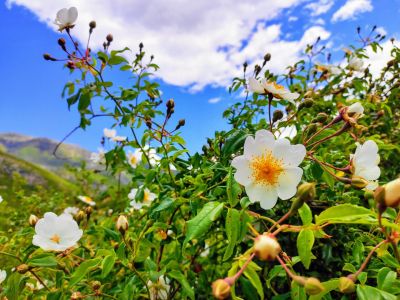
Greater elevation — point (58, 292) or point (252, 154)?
point (252, 154)

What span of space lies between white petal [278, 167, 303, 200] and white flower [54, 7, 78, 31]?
A: 1173 millimetres

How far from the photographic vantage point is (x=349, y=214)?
713mm

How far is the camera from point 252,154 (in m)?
0.94

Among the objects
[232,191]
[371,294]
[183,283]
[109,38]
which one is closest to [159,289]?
[183,283]

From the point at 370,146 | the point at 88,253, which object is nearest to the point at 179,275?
the point at 88,253

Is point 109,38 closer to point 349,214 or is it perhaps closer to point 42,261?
point 42,261

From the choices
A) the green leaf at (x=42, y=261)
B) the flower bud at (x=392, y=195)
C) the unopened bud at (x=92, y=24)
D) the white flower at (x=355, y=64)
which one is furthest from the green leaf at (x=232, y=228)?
the white flower at (x=355, y=64)

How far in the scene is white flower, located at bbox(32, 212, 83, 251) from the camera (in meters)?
1.16

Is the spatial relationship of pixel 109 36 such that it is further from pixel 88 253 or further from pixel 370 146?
pixel 370 146

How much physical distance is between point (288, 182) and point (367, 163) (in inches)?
9.1

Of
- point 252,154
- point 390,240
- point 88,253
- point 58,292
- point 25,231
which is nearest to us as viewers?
point 390,240

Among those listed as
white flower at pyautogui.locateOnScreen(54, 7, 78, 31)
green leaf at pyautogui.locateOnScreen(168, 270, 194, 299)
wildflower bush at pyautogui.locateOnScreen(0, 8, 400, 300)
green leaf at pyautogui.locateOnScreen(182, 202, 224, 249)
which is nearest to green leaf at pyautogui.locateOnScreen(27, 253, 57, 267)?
wildflower bush at pyautogui.locateOnScreen(0, 8, 400, 300)

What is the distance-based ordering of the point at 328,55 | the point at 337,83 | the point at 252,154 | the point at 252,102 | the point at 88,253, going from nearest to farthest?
the point at 252,154 → the point at 88,253 → the point at 252,102 → the point at 337,83 → the point at 328,55

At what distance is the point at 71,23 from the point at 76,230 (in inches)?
36.5
